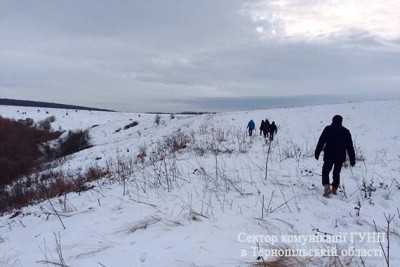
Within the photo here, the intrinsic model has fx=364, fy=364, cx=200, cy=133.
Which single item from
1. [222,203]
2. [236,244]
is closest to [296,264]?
[236,244]

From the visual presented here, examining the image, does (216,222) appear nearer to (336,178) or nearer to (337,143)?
(336,178)

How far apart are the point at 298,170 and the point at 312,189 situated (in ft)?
5.83

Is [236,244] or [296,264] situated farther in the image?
[236,244]

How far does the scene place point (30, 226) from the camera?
6.68m

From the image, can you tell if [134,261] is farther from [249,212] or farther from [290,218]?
Answer: [290,218]

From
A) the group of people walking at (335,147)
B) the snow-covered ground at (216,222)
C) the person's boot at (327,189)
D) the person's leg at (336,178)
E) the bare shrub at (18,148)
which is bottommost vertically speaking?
the bare shrub at (18,148)

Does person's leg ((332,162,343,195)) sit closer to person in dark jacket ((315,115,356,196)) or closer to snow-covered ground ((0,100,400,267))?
person in dark jacket ((315,115,356,196))

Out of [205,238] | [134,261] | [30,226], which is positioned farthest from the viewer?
[30,226]

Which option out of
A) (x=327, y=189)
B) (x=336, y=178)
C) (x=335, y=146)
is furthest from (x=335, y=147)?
(x=327, y=189)

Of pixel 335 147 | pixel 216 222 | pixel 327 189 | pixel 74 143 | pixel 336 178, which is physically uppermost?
pixel 335 147

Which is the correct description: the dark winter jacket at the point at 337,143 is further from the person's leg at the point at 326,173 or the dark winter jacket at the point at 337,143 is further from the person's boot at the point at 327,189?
the person's boot at the point at 327,189

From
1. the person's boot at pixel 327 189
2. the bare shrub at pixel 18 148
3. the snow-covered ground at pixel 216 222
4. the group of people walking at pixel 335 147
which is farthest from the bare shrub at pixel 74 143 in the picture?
the person's boot at pixel 327 189

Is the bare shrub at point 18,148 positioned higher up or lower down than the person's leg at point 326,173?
lower down

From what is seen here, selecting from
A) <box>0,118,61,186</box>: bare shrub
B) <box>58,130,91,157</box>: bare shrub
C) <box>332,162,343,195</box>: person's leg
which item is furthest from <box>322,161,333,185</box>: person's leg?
<box>58,130,91,157</box>: bare shrub
